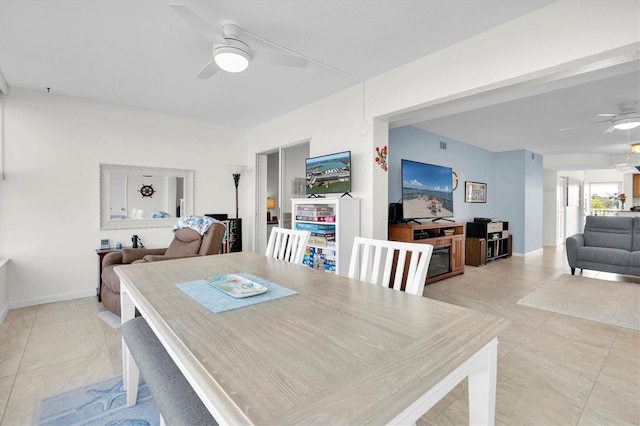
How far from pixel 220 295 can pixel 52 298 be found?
3.71 meters

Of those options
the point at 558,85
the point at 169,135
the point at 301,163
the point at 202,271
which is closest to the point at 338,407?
the point at 202,271

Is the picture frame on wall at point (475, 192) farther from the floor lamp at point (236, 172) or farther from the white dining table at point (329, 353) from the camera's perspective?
the white dining table at point (329, 353)

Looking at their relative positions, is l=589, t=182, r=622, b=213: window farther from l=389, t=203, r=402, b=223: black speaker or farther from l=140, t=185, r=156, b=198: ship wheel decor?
l=140, t=185, r=156, b=198: ship wheel decor

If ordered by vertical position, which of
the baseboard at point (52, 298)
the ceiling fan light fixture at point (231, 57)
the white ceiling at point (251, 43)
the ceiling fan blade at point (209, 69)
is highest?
the white ceiling at point (251, 43)

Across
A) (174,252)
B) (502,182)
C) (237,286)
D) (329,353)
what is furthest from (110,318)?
(502,182)

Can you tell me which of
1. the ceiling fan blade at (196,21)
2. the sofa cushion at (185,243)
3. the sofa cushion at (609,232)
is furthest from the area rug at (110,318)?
the sofa cushion at (609,232)

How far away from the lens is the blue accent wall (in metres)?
5.74

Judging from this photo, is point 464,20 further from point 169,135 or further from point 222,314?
point 169,135

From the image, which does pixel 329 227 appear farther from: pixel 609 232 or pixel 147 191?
pixel 609 232

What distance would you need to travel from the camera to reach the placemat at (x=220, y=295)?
1.09m

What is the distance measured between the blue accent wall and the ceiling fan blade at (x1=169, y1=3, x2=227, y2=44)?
13.2 ft

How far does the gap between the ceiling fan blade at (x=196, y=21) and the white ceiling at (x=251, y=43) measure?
24 cm

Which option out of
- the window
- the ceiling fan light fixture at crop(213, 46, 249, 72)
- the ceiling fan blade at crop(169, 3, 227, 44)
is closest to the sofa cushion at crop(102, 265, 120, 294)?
the ceiling fan light fixture at crop(213, 46, 249, 72)

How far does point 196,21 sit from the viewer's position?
176 centimetres
